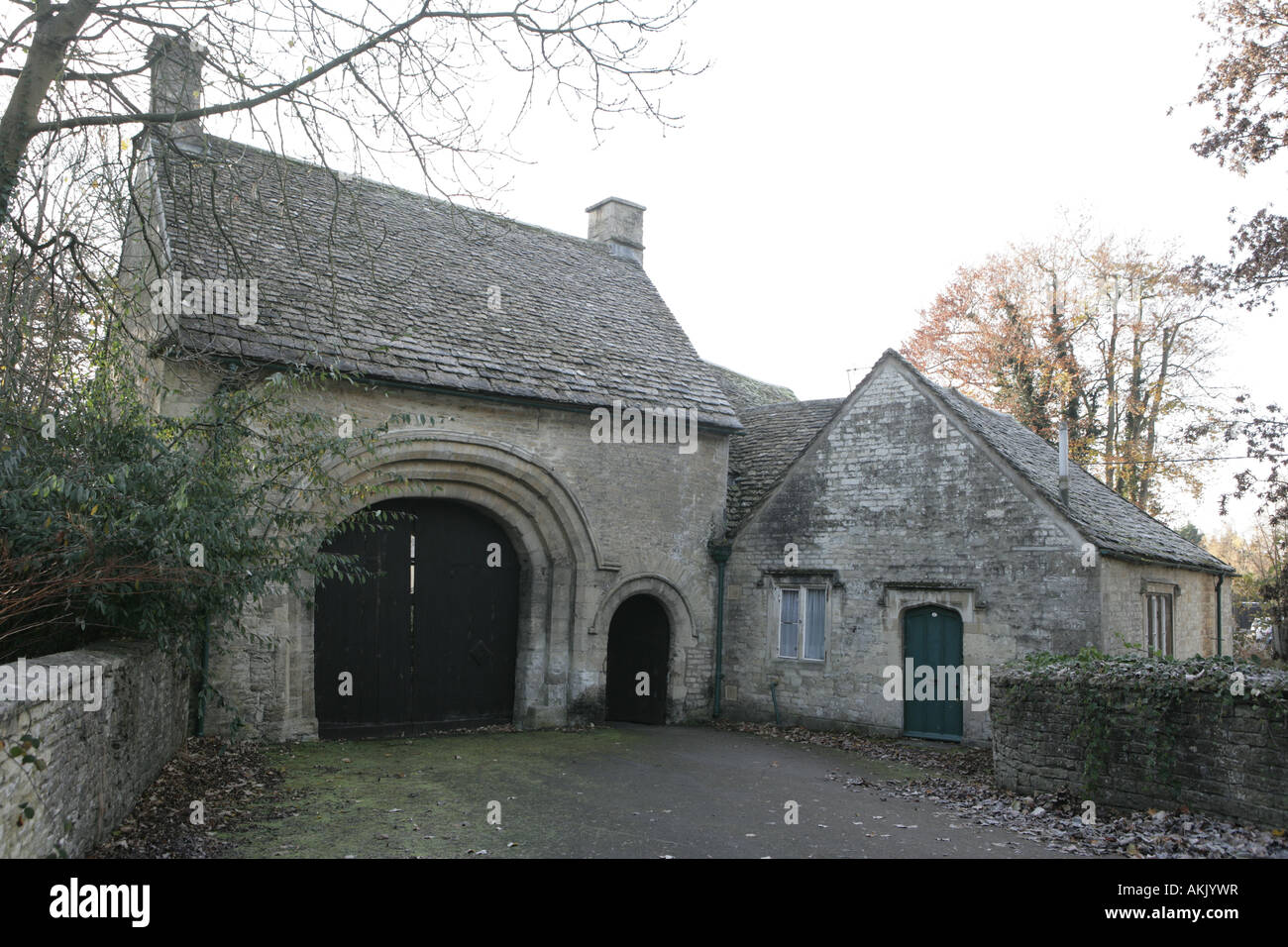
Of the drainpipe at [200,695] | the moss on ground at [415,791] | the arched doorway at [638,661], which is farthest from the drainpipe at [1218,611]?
the drainpipe at [200,695]

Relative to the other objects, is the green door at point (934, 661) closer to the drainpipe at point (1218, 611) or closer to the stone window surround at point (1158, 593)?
the stone window surround at point (1158, 593)

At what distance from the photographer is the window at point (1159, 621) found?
46.4 feet

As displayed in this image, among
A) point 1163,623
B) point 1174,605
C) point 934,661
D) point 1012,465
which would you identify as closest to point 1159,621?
point 1163,623

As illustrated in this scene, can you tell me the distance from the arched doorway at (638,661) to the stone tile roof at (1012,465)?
210 centimetres

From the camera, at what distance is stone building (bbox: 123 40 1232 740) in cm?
1223

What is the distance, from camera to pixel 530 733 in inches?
527

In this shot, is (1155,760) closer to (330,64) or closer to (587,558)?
(587,558)

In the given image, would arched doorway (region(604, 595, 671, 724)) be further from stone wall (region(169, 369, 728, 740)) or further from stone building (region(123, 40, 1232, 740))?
stone wall (region(169, 369, 728, 740))

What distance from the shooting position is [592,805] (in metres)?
9.16

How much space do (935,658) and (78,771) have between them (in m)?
11.0

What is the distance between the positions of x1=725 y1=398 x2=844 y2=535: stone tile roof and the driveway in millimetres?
4761

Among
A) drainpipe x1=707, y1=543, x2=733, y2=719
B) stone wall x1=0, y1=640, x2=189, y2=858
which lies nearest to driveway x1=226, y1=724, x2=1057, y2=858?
stone wall x1=0, y1=640, x2=189, y2=858

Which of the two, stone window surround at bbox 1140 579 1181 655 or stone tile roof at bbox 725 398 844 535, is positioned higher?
stone tile roof at bbox 725 398 844 535

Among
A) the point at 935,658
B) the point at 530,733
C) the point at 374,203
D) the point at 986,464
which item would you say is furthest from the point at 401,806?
the point at 374,203
